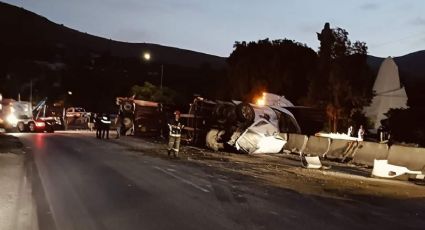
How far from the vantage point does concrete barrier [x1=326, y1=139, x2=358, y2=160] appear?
2590 centimetres

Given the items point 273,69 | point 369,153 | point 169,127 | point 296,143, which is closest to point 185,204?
point 169,127

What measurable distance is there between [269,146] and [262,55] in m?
28.2

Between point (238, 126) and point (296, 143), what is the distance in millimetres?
3707

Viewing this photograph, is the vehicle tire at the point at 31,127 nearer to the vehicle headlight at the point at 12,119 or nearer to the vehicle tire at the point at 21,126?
the vehicle tire at the point at 21,126

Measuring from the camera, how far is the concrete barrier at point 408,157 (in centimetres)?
1984

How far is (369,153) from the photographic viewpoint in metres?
24.3

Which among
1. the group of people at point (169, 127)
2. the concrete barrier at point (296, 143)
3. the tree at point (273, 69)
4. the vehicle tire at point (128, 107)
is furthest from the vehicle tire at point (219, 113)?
the tree at point (273, 69)

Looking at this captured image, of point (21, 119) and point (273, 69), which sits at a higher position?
Answer: point (273, 69)

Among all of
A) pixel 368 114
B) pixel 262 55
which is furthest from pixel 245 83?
pixel 368 114

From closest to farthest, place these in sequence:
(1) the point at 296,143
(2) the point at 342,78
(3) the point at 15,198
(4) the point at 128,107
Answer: (3) the point at 15,198 < (1) the point at 296,143 < (2) the point at 342,78 < (4) the point at 128,107

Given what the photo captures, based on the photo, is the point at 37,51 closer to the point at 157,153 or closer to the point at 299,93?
the point at 299,93

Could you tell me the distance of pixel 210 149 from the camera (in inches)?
1148

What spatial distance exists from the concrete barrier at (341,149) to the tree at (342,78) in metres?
11.0

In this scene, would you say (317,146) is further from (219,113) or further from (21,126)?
(21,126)
